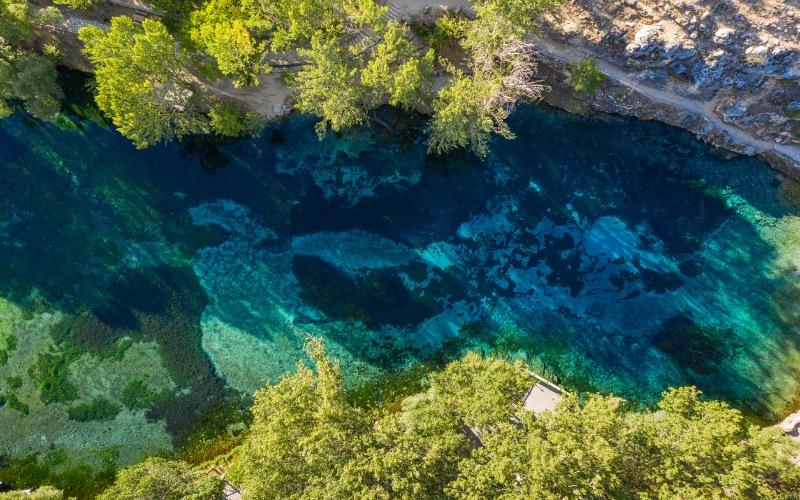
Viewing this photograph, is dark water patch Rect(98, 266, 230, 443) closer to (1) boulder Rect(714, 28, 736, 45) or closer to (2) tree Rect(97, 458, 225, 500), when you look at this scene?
(2) tree Rect(97, 458, 225, 500)

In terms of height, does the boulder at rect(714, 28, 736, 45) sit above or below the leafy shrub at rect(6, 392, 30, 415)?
above

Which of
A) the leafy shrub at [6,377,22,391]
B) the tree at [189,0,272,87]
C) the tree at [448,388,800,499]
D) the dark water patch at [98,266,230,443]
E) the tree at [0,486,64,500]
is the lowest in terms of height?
the tree at [0,486,64,500]

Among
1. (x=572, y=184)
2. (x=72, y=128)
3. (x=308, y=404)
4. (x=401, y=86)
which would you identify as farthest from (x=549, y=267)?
(x=72, y=128)

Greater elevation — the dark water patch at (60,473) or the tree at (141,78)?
the tree at (141,78)

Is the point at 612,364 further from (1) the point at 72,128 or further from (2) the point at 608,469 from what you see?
(1) the point at 72,128

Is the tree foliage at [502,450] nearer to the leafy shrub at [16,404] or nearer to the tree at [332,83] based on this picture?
the tree at [332,83]

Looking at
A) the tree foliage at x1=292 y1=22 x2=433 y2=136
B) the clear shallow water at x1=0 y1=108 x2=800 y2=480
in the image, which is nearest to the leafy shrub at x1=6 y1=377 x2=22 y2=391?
the clear shallow water at x1=0 y1=108 x2=800 y2=480

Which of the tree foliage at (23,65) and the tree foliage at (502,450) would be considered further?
the tree foliage at (23,65)

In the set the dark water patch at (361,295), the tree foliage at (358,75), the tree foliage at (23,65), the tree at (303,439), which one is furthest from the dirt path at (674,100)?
the tree foliage at (23,65)
